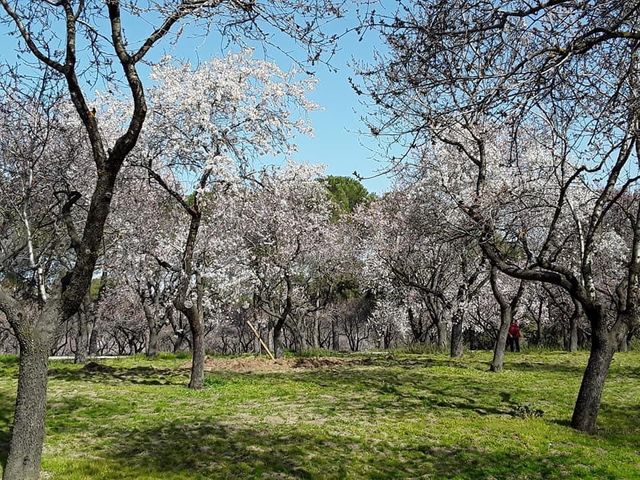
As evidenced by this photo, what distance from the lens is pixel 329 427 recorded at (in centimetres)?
905

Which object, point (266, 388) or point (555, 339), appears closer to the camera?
point (266, 388)

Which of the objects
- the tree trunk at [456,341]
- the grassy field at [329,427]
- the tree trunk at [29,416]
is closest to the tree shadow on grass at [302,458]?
the grassy field at [329,427]

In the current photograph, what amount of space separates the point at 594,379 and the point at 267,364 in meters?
11.5

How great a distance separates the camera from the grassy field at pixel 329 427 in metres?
6.98

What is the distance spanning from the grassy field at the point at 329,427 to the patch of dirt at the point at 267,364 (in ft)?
6.93

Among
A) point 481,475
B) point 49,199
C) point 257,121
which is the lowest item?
point 481,475

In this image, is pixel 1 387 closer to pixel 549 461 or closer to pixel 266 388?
pixel 266 388

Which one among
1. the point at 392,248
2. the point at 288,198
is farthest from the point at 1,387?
the point at 392,248

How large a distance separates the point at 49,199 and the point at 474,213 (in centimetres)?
1169

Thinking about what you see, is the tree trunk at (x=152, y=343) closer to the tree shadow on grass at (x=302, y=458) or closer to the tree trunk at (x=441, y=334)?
the tree trunk at (x=441, y=334)

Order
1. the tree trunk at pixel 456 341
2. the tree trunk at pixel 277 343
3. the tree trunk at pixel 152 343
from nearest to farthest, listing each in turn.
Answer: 1. the tree trunk at pixel 277 343
2. the tree trunk at pixel 456 341
3. the tree trunk at pixel 152 343

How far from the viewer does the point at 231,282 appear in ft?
71.8

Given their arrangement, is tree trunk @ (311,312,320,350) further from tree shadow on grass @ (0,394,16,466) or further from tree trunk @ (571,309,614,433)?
tree trunk @ (571,309,614,433)

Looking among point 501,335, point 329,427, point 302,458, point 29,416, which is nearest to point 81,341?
point 501,335
